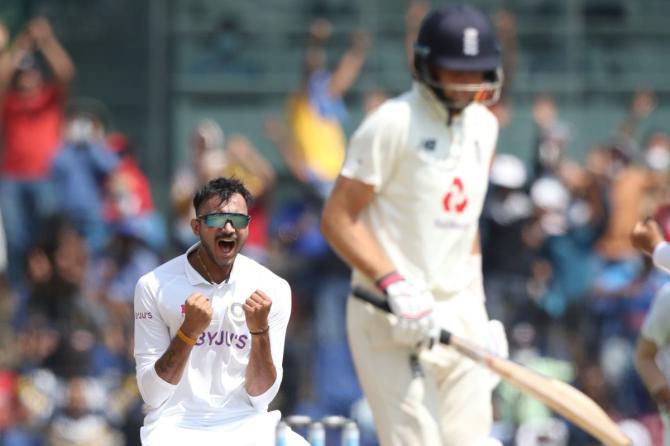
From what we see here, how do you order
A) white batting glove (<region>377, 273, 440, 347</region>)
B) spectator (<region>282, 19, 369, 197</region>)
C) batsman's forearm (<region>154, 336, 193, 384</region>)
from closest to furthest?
1. batsman's forearm (<region>154, 336, 193, 384</region>)
2. white batting glove (<region>377, 273, 440, 347</region>)
3. spectator (<region>282, 19, 369, 197</region>)

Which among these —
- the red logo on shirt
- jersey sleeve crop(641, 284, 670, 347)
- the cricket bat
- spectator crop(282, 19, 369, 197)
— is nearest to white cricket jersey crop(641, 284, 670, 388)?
jersey sleeve crop(641, 284, 670, 347)

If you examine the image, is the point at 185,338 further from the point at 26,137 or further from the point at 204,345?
the point at 26,137

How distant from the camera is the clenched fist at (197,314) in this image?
270 inches

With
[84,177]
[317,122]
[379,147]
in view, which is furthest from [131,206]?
[379,147]

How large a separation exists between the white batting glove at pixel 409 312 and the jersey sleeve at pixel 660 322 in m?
1.50

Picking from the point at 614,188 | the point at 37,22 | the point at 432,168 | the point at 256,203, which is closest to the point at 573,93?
the point at 614,188

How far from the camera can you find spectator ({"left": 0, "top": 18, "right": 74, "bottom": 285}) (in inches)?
523

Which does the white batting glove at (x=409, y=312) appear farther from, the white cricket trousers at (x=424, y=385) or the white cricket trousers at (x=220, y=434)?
the white cricket trousers at (x=220, y=434)

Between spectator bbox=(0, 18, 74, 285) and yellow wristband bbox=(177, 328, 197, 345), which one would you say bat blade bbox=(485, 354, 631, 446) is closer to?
yellow wristband bbox=(177, 328, 197, 345)

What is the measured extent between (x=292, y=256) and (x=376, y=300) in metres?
5.99

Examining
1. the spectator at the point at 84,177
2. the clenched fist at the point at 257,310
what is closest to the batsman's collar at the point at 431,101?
the clenched fist at the point at 257,310

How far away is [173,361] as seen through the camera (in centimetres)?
698

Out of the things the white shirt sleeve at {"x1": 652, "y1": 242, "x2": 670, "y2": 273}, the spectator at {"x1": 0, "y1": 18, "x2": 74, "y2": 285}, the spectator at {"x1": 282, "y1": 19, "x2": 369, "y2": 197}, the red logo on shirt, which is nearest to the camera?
the red logo on shirt

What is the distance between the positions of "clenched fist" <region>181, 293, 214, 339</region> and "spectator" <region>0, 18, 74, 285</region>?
648 centimetres
